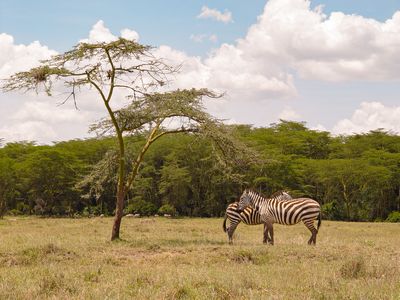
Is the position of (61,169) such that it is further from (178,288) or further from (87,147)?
(178,288)

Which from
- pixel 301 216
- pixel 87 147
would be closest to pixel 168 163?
pixel 87 147

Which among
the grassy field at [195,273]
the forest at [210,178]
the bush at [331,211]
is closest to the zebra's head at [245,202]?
the grassy field at [195,273]

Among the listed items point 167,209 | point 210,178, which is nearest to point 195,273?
point 167,209

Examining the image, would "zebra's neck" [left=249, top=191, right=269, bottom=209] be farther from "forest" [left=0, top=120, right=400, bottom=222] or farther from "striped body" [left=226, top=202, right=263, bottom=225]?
"forest" [left=0, top=120, right=400, bottom=222]

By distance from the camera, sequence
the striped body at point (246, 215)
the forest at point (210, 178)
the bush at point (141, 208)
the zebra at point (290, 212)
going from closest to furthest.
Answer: the zebra at point (290, 212)
the striped body at point (246, 215)
the forest at point (210, 178)
the bush at point (141, 208)

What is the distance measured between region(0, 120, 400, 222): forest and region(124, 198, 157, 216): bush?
0.38 feet

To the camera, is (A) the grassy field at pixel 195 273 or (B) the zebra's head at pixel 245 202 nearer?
(A) the grassy field at pixel 195 273

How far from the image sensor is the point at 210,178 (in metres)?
57.7

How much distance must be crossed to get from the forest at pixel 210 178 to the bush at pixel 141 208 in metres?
0.12

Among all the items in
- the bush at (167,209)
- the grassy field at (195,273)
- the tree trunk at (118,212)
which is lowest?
the bush at (167,209)

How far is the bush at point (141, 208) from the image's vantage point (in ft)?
191

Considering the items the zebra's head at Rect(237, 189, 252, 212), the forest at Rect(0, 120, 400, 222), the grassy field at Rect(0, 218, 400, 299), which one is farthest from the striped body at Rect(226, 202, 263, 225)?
the forest at Rect(0, 120, 400, 222)

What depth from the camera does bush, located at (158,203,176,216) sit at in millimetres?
55997

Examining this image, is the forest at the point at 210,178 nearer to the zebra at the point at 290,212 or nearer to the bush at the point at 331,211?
the bush at the point at 331,211
